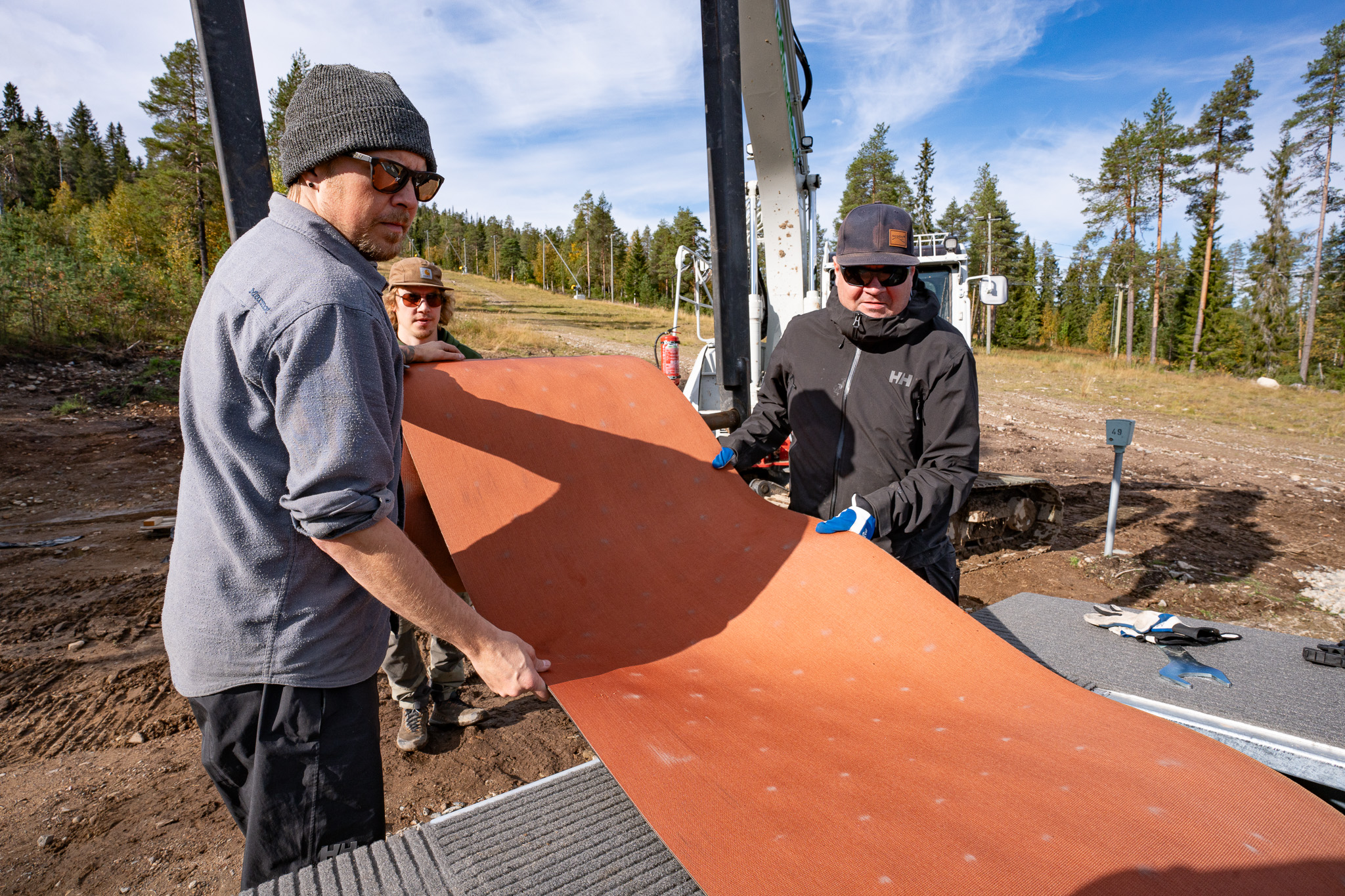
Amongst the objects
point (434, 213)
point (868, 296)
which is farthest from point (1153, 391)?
point (434, 213)

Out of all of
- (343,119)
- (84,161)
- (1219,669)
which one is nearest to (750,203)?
(1219,669)

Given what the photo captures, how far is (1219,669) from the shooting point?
2.03m

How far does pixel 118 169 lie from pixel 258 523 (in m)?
85.5

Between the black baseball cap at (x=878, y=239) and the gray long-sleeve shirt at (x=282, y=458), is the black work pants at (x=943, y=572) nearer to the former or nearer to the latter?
the black baseball cap at (x=878, y=239)

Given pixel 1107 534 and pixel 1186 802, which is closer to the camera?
pixel 1186 802

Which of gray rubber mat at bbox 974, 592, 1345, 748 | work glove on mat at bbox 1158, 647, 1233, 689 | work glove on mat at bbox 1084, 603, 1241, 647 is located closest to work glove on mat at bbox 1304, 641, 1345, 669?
gray rubber mat at bbox 974, 592, 1345, 748

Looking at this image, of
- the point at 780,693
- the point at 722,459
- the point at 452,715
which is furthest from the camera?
the point at 452,715

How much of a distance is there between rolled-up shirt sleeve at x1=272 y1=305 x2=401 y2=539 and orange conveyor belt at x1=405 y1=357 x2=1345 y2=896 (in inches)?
23.9

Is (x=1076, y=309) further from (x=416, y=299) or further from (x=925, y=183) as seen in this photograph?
(x=416, y=299)

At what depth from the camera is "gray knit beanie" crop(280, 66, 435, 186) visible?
4.36 ft

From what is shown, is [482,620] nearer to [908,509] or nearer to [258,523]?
[258,523]

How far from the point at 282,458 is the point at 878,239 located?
1924mm

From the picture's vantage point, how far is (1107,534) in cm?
616

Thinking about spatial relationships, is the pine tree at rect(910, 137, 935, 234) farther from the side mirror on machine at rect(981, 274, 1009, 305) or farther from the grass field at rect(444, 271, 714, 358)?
the side mirror on machine at rect(981, 274, 1009, 305)
